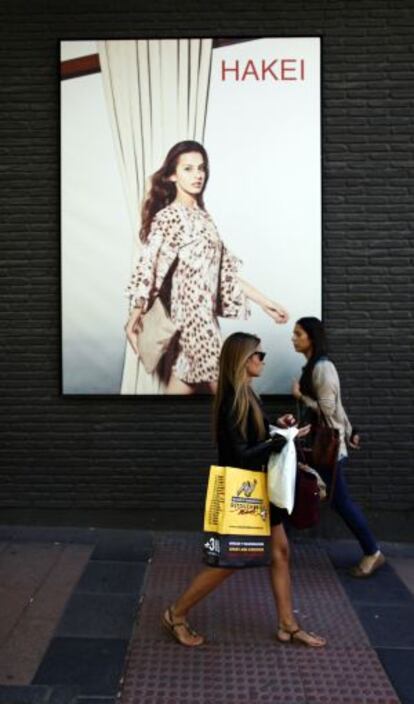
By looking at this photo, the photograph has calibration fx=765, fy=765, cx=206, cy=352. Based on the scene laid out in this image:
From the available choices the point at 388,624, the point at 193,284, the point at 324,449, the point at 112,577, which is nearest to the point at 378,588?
the point at 388,624

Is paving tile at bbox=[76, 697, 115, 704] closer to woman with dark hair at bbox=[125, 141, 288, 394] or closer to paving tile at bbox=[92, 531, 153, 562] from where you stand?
paving tile at bbox=[92, 531, 153, 562]

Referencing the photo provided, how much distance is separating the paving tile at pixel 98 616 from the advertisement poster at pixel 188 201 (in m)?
2.01

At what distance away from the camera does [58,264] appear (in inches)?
272

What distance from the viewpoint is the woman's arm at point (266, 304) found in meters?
6.79

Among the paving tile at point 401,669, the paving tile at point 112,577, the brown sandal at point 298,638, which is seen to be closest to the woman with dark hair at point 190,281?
the paving tile at point 112,577

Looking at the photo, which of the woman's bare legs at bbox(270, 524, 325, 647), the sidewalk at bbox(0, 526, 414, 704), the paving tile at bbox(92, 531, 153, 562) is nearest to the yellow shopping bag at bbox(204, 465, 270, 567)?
the woman's bare legs at bbox(270, 524, 325, 647)

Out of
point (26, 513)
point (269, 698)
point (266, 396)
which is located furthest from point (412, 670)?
point (26, 513)

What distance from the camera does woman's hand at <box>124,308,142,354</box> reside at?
6.81m

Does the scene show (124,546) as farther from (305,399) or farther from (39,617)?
(305,399)

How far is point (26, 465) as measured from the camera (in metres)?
6.95

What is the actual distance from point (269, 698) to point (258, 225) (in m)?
4.06

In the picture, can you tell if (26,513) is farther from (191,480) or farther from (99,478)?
(191,480)

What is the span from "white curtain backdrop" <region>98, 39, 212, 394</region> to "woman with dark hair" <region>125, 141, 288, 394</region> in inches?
5.3

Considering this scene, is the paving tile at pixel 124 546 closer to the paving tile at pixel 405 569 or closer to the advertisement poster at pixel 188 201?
the advertisement poster at pixel 188 201
